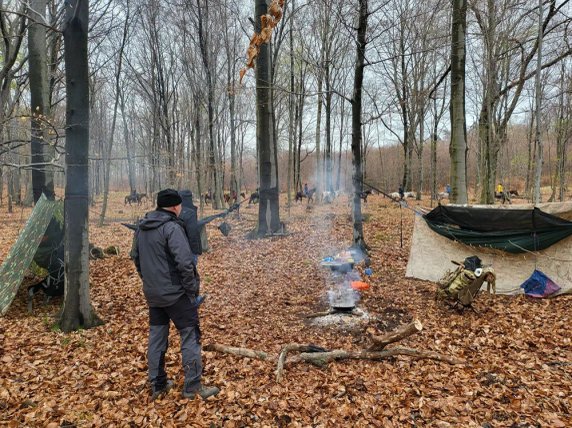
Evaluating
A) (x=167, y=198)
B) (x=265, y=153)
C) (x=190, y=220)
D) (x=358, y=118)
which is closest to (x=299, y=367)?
(x=167, y=198)

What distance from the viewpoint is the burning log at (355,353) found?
12.8ft

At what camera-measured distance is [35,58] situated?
7777mm

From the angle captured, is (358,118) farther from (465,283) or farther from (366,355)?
(366,355)

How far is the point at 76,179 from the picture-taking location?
15.1ft

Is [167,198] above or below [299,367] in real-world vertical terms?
above

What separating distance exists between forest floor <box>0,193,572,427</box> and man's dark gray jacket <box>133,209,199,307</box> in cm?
105

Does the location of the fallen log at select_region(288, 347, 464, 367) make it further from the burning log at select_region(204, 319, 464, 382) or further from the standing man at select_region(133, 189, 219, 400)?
the standing man at select_region(133, 189, 219, 400)

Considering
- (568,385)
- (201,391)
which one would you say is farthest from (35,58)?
(568,385)

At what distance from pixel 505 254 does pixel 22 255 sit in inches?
315

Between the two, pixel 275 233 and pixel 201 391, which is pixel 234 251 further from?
pixel 201 391

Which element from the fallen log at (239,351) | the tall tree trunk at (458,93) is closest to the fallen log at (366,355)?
the fallen log at (239,351)

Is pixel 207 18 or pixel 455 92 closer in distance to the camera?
pixel 455 92

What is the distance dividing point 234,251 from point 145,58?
16772 millimetres

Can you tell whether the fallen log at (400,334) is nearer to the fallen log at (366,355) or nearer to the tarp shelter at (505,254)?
the fallen log at (366,355)
